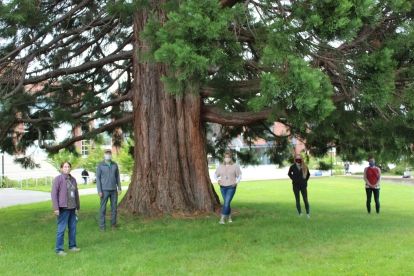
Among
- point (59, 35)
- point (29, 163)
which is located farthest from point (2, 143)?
point (59, 35)

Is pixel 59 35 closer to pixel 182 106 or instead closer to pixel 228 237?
pixel 182 106

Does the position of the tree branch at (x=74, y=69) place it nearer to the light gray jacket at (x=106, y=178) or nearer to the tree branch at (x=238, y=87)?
the light gray jacket at (x=106, y=178)

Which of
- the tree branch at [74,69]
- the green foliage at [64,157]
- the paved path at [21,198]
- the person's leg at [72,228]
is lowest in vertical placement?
the paved path at [21,198]

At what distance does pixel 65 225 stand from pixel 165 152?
4.09 meters

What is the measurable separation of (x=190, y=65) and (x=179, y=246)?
3456 millimetres

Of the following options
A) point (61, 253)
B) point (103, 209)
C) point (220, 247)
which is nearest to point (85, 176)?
point (103, 209)

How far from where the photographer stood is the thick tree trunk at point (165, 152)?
12.8 m

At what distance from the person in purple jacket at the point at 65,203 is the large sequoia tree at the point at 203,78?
2196mm

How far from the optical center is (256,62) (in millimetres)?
8539

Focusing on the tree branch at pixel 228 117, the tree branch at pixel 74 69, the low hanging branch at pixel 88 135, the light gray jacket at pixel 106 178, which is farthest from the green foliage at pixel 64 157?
the tree branch at pixel 228 117

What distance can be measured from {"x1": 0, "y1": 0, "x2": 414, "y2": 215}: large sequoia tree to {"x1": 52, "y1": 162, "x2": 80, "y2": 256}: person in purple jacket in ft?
7.20

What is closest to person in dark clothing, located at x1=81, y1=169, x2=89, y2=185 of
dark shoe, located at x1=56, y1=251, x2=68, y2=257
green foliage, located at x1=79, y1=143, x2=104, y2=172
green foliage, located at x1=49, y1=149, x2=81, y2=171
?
green foliage, located at x1=79, y1=143, x2=104, y2=172

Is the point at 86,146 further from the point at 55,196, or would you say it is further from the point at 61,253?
the point at 61,253

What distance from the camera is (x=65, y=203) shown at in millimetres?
9133
